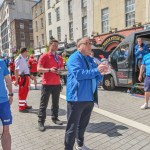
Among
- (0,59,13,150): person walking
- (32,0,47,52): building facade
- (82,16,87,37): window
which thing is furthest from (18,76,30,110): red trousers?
(32,0,47,52): building facade

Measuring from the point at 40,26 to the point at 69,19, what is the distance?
1111 cm

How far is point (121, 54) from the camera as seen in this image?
28.8 ft

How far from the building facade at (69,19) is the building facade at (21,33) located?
27.3 metres

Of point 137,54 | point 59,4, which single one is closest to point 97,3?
point 59,4

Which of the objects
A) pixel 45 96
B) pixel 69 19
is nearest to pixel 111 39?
pixel 69 19

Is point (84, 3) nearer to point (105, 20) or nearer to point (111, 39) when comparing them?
point (105, 20)

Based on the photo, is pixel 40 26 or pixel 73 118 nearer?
pixel 73 118

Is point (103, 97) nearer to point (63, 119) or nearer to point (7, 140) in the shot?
point (63, 119)

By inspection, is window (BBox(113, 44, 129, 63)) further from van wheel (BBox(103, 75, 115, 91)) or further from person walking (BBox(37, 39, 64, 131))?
person walking (BBox(37, 39, 64, 131))

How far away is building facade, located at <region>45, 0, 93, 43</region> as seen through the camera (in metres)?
21.9

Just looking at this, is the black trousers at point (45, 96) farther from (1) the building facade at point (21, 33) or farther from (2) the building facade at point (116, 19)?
(1) the building facade at point (21, 33)

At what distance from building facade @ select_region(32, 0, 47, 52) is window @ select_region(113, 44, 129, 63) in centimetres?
2617

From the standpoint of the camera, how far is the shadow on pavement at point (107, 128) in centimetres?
437

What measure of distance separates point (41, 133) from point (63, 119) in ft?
3.39
